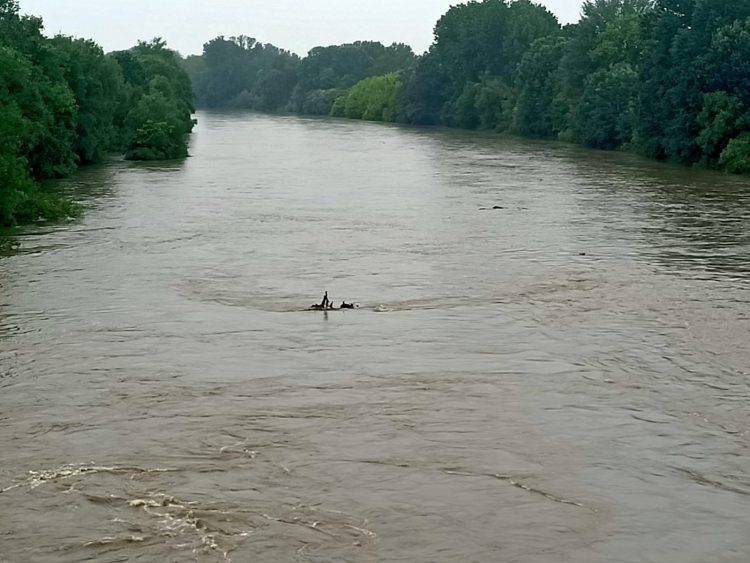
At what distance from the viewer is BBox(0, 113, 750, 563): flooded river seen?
11.0 m

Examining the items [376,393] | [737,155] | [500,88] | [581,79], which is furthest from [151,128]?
[500,88]

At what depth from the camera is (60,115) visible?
1745 inches

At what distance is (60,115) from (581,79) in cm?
4143

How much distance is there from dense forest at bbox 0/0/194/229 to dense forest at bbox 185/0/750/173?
24.2 metres

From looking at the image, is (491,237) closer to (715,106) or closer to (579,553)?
(579,553)

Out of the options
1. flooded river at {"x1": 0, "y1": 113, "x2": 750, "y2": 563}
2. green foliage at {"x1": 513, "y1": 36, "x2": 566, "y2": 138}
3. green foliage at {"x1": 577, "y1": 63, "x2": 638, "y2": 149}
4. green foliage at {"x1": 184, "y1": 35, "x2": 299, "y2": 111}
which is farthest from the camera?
green foliage at {"x1": 184, "y1": 35, "x2": 299, "y2": 111}

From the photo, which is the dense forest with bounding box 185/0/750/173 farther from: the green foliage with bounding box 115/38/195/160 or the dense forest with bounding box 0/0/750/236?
the green foliage with bounding box 115/38/195/160

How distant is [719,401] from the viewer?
14930 millimetres

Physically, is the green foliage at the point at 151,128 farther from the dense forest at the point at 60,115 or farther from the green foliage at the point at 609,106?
the green foliage at the point at 609,106

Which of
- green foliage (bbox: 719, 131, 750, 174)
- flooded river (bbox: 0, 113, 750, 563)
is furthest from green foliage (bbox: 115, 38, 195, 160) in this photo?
green foliage (bbox: 719, 131, 750, 174)

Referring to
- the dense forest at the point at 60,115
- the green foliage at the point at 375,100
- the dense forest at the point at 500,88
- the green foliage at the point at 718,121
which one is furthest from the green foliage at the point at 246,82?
the green foliage at the point at 718,121

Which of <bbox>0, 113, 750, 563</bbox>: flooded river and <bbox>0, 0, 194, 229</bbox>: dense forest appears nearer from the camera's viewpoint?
<bbox>0, 113, 750, 563</bbox>: flooded river

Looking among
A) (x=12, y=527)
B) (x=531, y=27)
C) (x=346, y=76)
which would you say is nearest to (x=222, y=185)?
(x=12, y=527)

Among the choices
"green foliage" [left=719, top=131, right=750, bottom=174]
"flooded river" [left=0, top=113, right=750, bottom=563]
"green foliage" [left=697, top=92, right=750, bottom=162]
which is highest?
"green foliage" [left=697, top=92, right=750, bottom=162]
